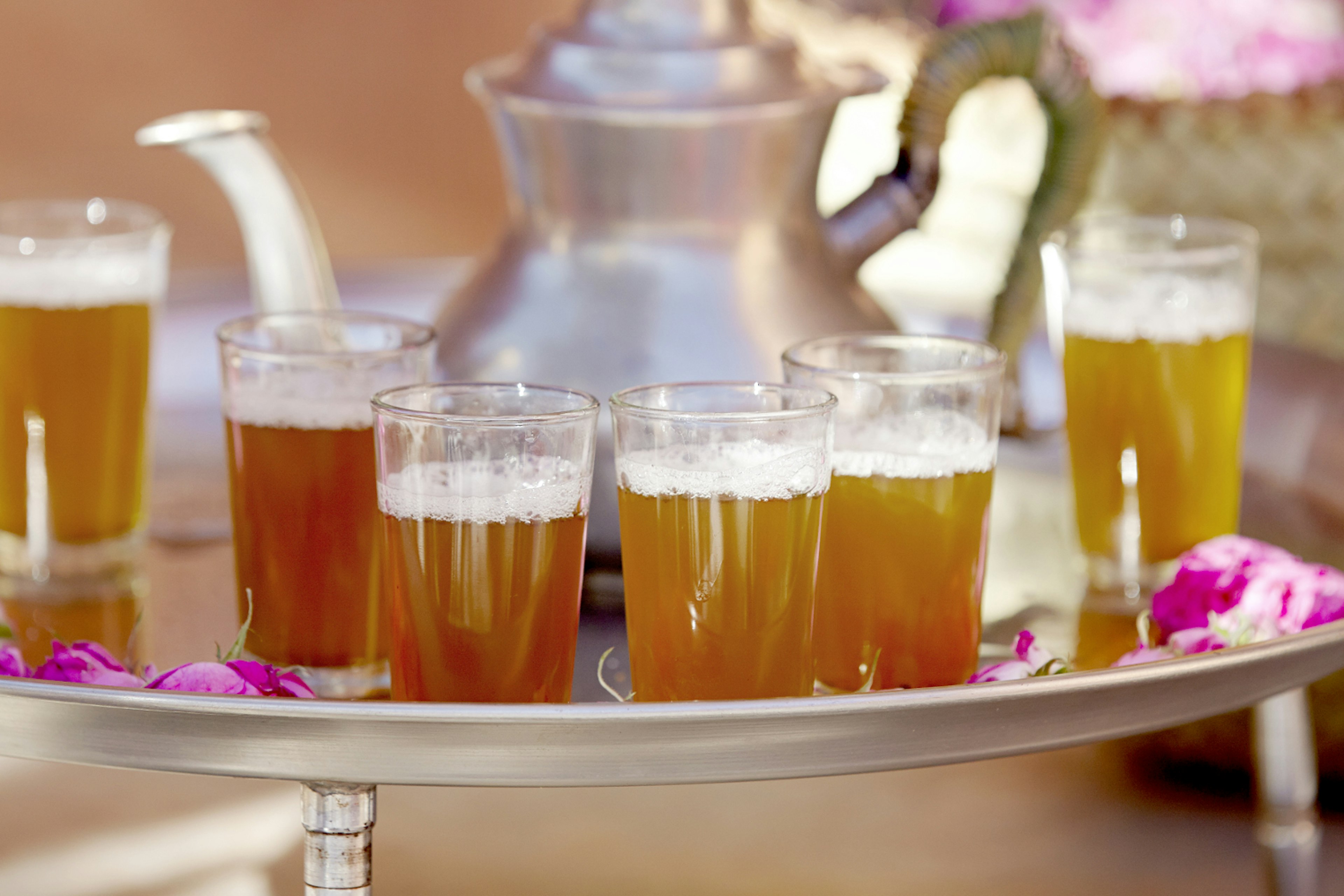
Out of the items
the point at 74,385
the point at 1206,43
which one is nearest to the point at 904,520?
the point at 74,385

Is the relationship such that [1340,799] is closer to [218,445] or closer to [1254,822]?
[1254,822]

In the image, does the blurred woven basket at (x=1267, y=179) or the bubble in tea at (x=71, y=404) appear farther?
the blurred woven basket at (x=1267, y=179)

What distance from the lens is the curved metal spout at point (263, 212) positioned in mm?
828

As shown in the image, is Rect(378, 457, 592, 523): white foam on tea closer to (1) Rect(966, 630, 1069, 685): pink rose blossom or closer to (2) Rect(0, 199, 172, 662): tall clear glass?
(1) Rect(966, 630, 1069, 685): pink rose blossom

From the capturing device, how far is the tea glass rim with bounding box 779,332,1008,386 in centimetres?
59

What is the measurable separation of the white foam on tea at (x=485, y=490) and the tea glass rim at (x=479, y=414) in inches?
0.6

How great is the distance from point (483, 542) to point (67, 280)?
34cm

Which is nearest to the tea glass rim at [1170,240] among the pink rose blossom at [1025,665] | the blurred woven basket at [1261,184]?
the pink rose blossom at [1025,665]

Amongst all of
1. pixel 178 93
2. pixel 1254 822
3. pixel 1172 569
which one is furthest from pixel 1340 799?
pixel 178 93

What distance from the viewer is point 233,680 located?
1.75 feet

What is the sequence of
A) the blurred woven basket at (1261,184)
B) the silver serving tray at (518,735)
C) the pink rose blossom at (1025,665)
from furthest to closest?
the blurred woven basket at (1261,184)
the pink rose blossom at (1025,665)
the silver serving tray at (518,735)

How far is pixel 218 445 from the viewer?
3.23ft

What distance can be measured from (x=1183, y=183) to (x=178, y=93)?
6.00ft

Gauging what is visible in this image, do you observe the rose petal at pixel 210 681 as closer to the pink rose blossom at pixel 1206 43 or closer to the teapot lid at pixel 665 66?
the teapot lid at pixel 665 66
